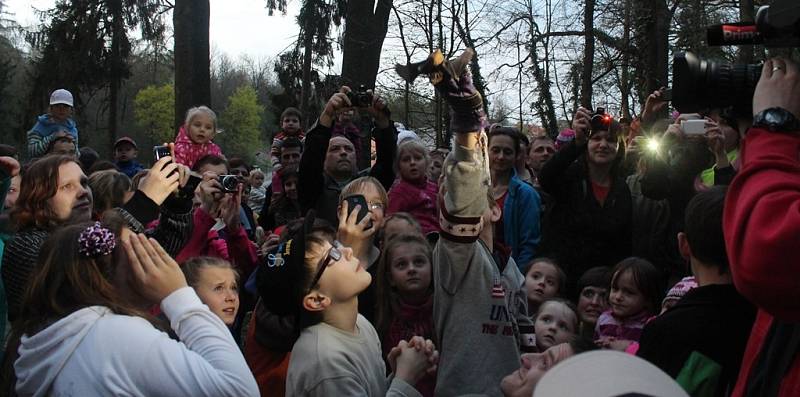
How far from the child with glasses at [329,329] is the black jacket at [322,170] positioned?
78.5 inches

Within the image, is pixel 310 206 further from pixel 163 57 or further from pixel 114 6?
pixel 163 57

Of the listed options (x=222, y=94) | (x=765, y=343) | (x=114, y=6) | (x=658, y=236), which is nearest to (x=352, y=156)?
(x=658, y=236)

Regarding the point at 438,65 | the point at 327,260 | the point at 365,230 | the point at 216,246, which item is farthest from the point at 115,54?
the point at 438,65

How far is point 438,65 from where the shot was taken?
8.26ft

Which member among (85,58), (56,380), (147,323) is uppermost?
(85,58)

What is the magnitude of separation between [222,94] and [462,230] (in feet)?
198

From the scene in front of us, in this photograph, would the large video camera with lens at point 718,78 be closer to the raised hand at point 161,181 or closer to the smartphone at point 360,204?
the smartphone at point 360,204

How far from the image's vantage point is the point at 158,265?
2.45 m

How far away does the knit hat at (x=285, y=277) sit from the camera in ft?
9.53

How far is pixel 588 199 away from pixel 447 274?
229 centimetres

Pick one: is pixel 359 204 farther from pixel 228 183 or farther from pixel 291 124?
pixel 291 124

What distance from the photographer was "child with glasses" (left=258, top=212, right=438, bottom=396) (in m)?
2.75

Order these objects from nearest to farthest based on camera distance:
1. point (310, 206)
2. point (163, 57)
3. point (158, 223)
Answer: point (158, 223)
point (310, 206)
point (163, 57)

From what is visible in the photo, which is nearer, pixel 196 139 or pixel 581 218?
pixel 581 218
